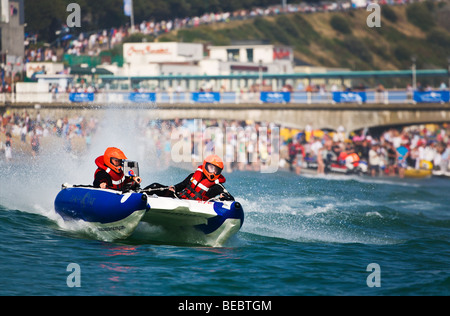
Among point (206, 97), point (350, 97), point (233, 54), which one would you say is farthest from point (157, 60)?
point (350, 97)

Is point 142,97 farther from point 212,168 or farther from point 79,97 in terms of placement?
point 212,168

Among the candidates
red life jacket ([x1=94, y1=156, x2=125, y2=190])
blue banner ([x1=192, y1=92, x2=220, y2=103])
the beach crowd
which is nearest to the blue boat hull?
red life jacket ([x1=94, y1=156, x2=125, y2=190])

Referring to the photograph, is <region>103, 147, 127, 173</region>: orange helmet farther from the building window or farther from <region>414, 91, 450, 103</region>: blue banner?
the building window

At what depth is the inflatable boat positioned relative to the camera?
43.1 ft

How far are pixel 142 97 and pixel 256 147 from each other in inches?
340

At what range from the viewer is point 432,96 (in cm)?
3825

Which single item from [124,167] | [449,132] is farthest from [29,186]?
[449,132]

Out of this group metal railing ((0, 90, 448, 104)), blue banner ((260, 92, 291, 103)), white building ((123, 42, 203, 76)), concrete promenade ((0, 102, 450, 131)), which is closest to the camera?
concrete promenade ((0, 102, 450, 131))

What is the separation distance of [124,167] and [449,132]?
27694 millimetres

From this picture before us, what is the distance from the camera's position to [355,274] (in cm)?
1207

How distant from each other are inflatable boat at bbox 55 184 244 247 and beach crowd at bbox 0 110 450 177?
16393 millimetres

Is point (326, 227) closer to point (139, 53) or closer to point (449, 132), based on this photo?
point (449, 132)

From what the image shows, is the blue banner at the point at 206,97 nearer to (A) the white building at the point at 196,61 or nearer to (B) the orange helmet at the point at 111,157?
(A) the white building at the point at 196,61

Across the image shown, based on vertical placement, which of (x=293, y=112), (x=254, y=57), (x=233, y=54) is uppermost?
(x=233, y=54)
